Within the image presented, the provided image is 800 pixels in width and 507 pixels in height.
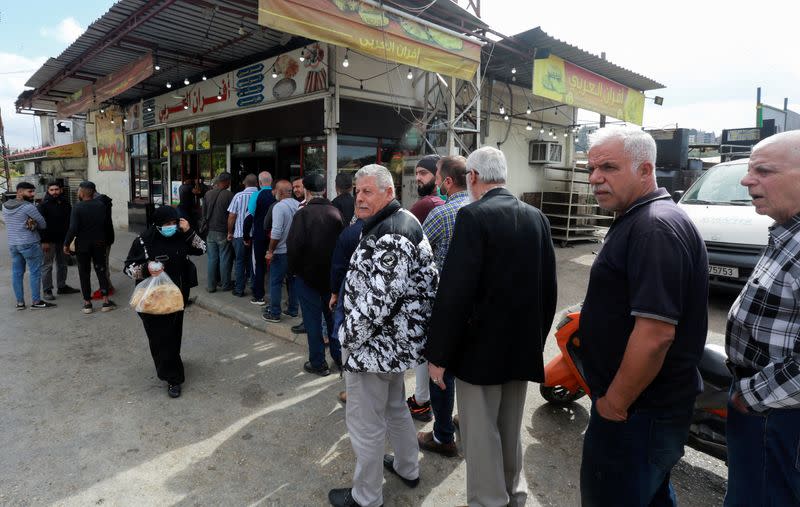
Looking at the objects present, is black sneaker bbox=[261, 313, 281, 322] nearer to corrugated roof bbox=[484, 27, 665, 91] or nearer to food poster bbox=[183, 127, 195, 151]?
corrugated roof bbox=[484, 27, 665, 91]

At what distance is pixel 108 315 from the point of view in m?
6.19

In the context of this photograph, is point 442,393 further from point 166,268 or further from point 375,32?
point 375,32

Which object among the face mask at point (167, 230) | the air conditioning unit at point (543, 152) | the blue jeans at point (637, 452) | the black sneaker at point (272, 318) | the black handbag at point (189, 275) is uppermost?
the air conditioning unit at point (543, 152)

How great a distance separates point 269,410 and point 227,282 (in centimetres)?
392

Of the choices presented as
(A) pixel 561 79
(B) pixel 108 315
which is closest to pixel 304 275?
(B) pixel 108 315

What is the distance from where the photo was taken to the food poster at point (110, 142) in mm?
14875

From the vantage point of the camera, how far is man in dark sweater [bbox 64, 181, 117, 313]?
6.18 m

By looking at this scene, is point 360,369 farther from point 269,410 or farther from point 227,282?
point 227,282

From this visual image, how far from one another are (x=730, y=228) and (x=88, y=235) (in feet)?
29.4

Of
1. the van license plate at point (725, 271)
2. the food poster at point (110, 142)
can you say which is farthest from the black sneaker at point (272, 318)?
the food poster at point (110, 142)

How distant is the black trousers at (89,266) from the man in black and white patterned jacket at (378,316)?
5469 millimetres

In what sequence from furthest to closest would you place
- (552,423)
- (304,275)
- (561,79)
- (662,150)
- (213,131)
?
(662,150)
(213,131)
(561,79)
(304,275)
(552,423)

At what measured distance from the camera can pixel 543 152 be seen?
39.0ft

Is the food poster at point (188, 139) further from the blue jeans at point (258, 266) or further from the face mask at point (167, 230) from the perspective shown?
the face mask at point (167, 230)
